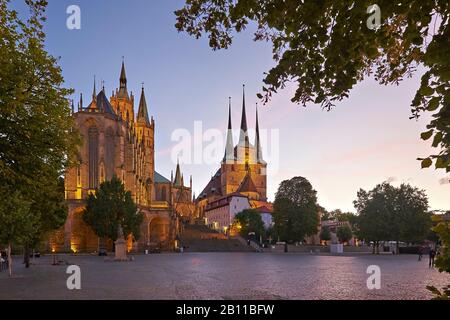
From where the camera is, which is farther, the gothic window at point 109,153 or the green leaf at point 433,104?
the gothic window at point 109,153

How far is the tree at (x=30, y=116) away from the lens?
45.9 ft

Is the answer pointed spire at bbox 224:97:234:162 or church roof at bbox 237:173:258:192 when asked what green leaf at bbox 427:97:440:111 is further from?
pointed spire at bbox 224:97:234:162

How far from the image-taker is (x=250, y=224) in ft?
331

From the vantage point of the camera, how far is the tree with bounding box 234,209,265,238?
100m

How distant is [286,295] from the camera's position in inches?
579

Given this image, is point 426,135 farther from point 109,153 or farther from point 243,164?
point 243,164

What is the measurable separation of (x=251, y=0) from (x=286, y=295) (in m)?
11.4

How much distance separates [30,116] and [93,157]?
62.6 meters

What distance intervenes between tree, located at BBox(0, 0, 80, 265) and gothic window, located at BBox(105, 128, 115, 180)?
2405 inches

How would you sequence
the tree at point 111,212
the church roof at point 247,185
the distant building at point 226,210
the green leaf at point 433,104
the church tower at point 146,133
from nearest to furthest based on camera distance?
the green leaf at point 433,104 → the tree at point 111,212 → the church tower at point 146,133 → the distant building at point 226,210 → the church roof at point 247,185

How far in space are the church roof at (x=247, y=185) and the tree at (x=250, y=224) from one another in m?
46.7

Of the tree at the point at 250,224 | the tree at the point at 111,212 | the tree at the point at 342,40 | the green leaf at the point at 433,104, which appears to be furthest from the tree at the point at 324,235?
the green leaf at the point at 433,104

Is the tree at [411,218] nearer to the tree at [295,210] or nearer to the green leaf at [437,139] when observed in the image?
the tree at [295,210]
